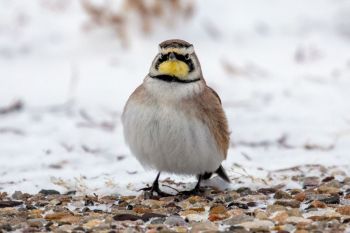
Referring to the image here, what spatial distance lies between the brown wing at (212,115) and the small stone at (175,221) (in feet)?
2.80

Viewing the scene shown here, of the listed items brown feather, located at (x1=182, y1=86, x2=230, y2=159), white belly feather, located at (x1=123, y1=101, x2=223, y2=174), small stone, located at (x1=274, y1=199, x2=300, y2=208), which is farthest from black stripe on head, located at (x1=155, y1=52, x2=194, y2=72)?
small stone, located at (x1=274, y1=199, x2=300, y2=208)

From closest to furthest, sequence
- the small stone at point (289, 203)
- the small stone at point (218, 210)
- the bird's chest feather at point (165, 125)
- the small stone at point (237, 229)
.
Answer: the small stone at point (237, 229) < the small stone at point (218, 210) < the small stone at point (289, 203) < the bird's chest feather at point (165, 125)

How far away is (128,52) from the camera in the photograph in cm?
988

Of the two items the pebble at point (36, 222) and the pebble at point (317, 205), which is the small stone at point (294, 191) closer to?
the pebble at point (317, 205)

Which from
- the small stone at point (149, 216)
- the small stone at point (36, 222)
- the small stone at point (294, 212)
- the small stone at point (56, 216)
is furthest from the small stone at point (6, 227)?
the small stone at point (294, 212)

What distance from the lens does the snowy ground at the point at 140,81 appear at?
6667mm

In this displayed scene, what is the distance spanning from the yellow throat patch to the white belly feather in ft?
0.75

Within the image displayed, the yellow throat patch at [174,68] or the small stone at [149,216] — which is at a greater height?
the yellow throat patch at [174,68]

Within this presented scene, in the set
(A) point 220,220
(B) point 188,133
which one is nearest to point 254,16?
(B) point 188,133

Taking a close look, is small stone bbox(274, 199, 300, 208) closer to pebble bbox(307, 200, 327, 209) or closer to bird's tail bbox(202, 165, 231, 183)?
pebble bbox(307, 200, 327, 209)

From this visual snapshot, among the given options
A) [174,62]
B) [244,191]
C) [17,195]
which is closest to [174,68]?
[174,62]

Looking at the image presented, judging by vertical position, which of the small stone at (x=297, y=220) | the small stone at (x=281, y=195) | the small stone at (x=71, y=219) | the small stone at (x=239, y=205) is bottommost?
the small stone at (x=297, y=220)

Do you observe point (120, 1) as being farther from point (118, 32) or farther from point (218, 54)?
point (218, 54)

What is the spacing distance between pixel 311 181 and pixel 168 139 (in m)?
1.19
